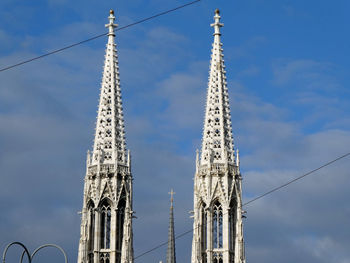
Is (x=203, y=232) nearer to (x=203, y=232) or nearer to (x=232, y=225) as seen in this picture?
(x=203, y=232)

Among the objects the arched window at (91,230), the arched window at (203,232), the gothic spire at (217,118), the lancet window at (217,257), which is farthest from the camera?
the gothic spire at (217,118)

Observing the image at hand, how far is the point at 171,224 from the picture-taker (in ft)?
358

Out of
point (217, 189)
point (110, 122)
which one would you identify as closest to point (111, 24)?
point (110, 122)

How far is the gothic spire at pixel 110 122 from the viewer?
93.9 meters

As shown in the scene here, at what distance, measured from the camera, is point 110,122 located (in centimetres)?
9456

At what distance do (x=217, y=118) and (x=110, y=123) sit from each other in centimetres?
872

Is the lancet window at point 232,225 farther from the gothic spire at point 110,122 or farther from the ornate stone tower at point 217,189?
the gothic spire at point 110,122

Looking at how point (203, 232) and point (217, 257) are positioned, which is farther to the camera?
point (203, 232)

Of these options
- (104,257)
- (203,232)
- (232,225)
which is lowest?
(104,257)

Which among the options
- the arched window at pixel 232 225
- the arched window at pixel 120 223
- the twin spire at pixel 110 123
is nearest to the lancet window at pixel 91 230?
the arched window at pixel 120 223

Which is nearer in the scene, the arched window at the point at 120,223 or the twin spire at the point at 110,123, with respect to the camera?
the arched window at the point at 120,223

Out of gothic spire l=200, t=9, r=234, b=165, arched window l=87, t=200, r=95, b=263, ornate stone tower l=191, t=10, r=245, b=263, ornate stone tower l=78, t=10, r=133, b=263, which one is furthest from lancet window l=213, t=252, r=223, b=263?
arched window l=87, t=200, r=95, b=263

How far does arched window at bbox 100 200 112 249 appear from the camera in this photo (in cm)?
9194

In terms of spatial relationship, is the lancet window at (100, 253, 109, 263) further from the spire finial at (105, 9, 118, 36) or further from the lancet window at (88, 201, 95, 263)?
the spire finial at (105, 9, 118, 36)
